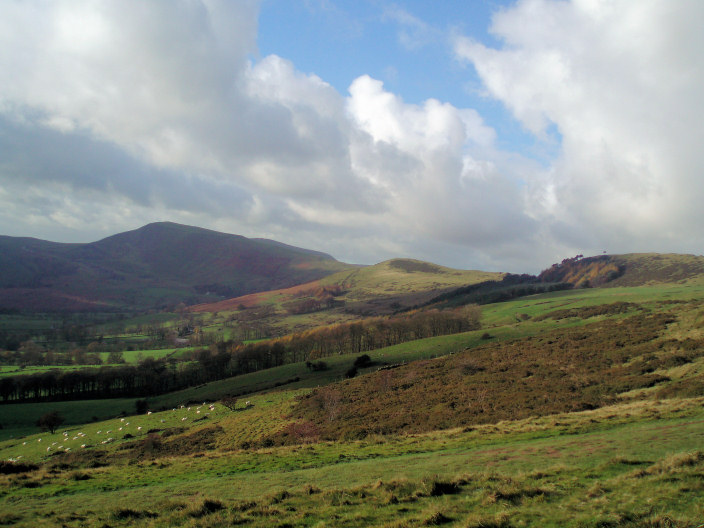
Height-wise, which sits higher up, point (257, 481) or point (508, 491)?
point (508, 491)

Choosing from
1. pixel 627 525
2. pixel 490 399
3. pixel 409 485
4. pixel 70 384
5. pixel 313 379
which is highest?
pixel 627 525

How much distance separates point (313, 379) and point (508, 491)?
6900 cm

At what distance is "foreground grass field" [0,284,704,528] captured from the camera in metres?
11.1

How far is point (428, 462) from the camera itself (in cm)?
2030

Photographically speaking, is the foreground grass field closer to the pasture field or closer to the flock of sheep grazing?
the pasture field

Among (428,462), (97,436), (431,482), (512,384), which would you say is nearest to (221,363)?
(97,436)

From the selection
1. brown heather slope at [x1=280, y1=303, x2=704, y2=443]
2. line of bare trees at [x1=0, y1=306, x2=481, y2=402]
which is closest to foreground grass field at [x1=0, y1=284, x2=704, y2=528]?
brown heather slope at [x1=280, y1=303, x2=704, y2=443]

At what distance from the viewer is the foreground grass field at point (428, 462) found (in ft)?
36.6

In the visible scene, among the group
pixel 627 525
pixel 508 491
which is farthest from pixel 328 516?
pixel 627 525

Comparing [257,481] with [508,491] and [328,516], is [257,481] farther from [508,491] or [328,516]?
[508,491]

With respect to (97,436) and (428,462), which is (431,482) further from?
(97,436)

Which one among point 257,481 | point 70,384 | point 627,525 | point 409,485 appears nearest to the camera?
point 627,525

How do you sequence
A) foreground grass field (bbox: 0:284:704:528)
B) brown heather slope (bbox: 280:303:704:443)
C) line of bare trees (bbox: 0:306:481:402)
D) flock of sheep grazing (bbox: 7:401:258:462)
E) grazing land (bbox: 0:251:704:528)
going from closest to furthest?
foreground grass field (bbox: 0:284:704:528)
grazing land (bbox: 0:251:704:528)
brown heather slope (bbox: 280:303:704:443)
flock of sheep grazing (bbox: 7:401:258:462)
line of bare trees (bbox: 0:306:481:402)

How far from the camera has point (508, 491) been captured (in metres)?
12.0
